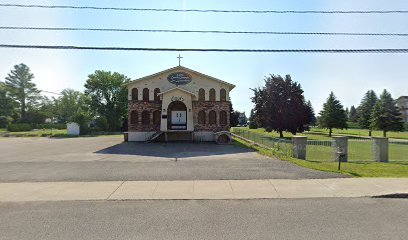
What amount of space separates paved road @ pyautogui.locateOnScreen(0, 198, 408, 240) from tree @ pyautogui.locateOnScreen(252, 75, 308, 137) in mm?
27731

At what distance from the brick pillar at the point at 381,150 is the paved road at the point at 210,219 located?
736cm

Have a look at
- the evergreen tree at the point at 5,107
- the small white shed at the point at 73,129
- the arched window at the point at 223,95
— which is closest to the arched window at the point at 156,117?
the arched window at the point at 223,95

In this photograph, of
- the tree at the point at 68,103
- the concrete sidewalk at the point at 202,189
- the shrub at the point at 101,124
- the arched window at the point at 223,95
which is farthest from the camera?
the tree at the point at 68,103

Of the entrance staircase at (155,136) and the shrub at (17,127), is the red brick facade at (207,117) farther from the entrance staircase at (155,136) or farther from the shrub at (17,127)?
the shrub at (17,127)

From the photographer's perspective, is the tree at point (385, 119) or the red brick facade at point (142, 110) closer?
the red brick facade at point (142, 110)

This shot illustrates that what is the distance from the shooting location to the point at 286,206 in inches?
249

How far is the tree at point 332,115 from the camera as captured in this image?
5128cm

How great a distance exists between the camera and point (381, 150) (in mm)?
13156

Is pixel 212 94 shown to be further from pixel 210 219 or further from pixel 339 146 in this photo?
pixel 210 219

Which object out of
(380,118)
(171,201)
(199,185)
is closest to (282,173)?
(199,185)

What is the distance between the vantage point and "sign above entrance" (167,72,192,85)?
2800 centimetres

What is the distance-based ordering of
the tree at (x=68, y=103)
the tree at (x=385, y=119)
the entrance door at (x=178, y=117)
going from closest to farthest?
the entrance door at (x=178, y=117)
the tree at (x=385, y=119)
the tree at (x=68, y=103)

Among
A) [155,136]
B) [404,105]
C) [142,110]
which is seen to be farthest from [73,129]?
[404,105]

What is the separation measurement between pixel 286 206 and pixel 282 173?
3.73 m
